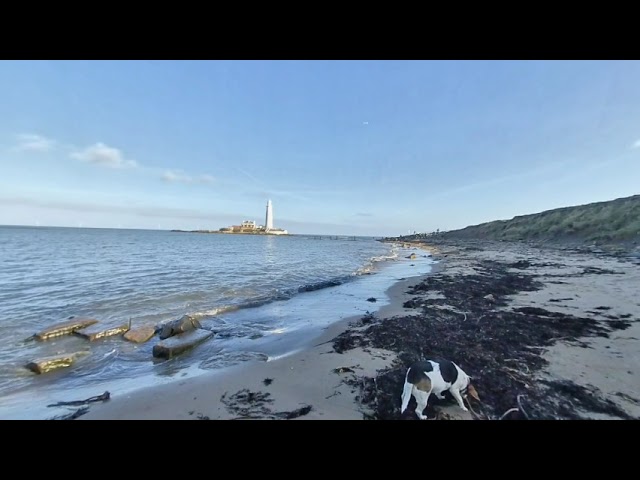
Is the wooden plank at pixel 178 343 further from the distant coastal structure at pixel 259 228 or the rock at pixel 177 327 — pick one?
the distant coastal structure at pixel 259 228

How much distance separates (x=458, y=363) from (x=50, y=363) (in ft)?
31.7

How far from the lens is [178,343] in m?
7.83

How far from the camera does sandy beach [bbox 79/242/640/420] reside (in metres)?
4.27

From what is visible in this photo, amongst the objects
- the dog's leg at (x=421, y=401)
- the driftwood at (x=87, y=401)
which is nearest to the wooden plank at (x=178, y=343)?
the driftwood at (x=87, y=401)

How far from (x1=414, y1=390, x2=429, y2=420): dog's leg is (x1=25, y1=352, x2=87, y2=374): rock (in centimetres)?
847

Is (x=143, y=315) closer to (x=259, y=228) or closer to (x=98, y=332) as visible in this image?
(x=98, y=332)

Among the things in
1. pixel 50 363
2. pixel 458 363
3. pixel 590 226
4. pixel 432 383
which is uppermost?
pixel 590 226

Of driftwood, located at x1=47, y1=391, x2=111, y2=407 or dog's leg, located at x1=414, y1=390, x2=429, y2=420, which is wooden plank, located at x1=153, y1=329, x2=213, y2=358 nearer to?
driftwood, located at x1=47, y1=391, x2=111, y2=407

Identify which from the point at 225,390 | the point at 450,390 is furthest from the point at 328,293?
the point at 450,390

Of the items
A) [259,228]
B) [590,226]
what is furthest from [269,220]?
[590,226]

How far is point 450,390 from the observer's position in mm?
4109
